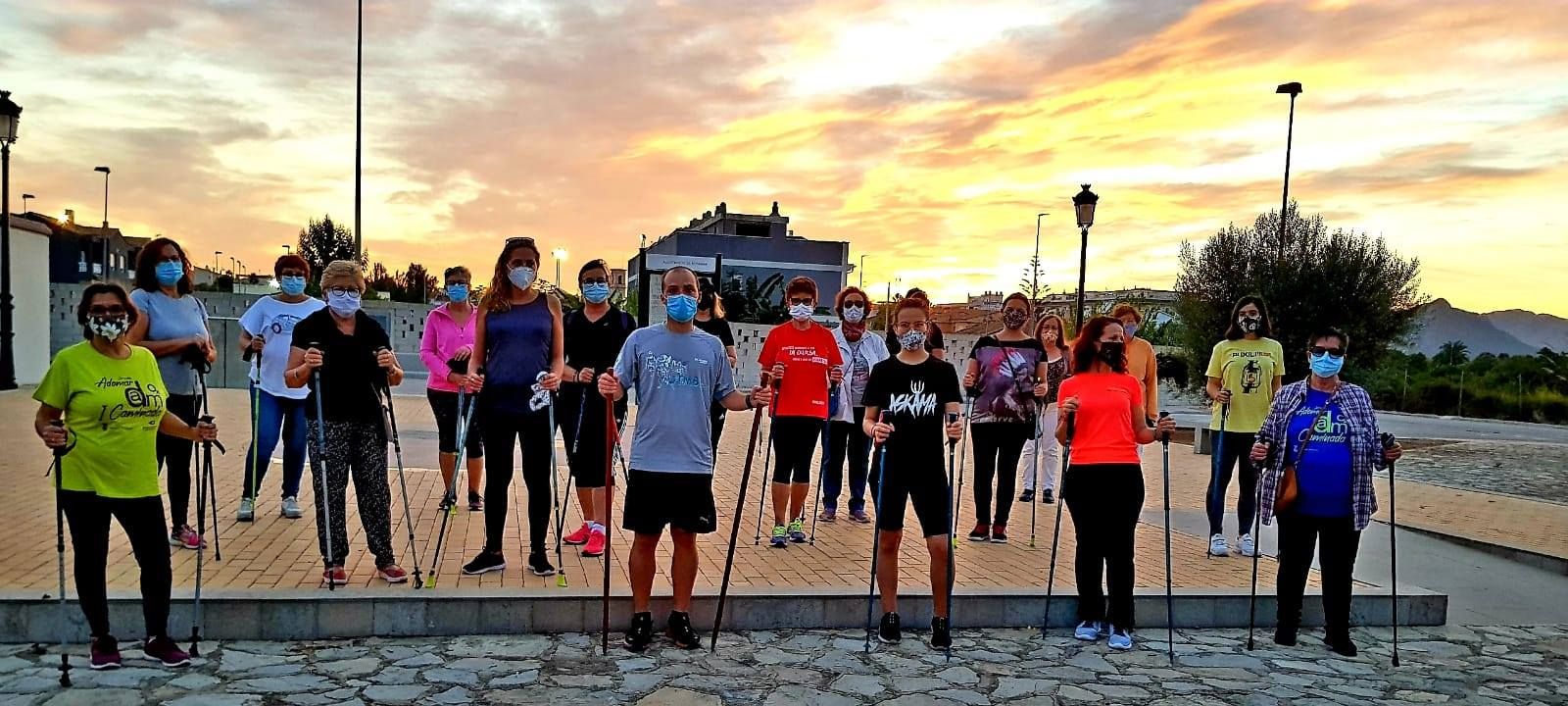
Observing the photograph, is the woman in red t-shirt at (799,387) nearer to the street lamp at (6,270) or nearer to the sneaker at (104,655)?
the sneaker at (104,655)

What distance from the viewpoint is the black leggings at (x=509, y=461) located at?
5.85m

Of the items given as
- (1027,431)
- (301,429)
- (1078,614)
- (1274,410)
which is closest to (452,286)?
(301,429)

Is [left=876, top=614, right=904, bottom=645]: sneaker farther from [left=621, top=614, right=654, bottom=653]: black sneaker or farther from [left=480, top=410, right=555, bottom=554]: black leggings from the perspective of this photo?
[left=480, top=410, right=555, bottom=554]: black leggings

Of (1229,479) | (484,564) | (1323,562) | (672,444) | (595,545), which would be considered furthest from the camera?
(1229,479)

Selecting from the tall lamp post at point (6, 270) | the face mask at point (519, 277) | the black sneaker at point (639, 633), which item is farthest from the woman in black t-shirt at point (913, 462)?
the tall lamp post at point (6, 270)

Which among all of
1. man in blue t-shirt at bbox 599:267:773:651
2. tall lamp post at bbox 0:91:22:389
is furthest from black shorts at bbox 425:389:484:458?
tall lamp post at bbox 0:91:22:389

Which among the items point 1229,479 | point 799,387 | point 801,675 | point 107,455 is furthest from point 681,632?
point 1229,479

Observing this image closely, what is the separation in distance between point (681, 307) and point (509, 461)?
148 centimetres

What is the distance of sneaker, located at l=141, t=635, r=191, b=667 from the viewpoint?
15.3ft

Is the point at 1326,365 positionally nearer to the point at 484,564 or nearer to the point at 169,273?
the point at 484,564

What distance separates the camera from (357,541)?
680 centimetres

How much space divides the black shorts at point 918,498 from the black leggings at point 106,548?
3.46m

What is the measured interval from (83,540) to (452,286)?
3638mm

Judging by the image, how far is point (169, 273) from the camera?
611 centimetres
